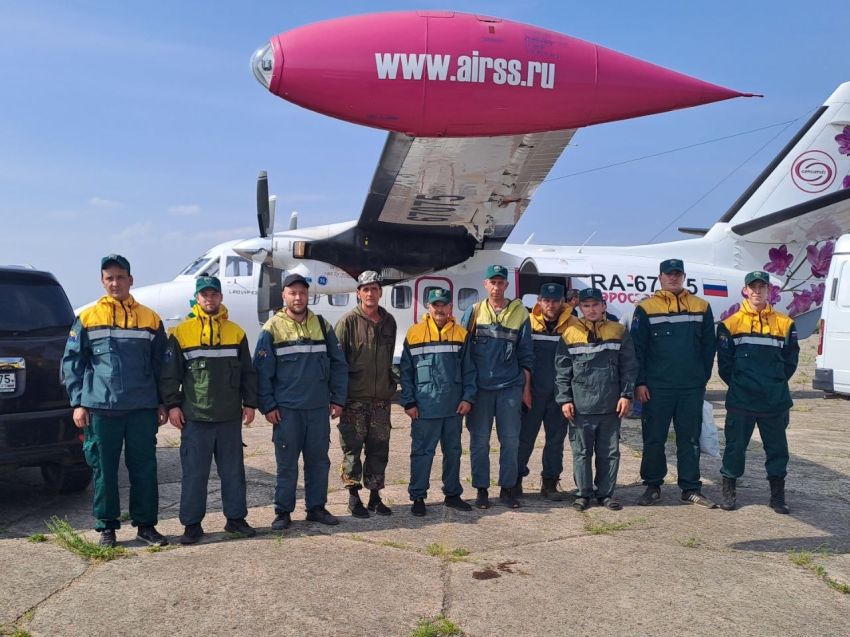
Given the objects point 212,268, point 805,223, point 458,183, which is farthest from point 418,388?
point 805,223

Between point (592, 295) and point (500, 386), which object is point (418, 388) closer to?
point (500, 386)

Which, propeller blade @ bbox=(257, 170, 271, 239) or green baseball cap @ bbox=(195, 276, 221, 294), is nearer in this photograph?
green baseball cap @ bbox=(195, 276, 221, 294)

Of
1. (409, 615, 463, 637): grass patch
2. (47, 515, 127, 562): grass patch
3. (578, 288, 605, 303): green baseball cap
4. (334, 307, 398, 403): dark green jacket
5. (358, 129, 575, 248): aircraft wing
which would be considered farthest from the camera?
(358, 129, 575, 248): aircraft wing

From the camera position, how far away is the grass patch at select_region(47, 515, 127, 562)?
4.38 m

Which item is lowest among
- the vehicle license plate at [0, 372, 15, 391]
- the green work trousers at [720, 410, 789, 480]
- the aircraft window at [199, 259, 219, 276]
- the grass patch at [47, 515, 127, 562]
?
the grass patch at [47, 515, 127, 562]

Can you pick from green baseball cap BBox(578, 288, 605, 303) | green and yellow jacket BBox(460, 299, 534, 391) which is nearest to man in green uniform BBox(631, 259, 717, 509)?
green baseball cap BBox(578, 288, 605, 303)

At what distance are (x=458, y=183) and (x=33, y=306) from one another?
494 centimetres

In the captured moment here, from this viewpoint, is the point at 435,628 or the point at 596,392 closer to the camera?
the point at 435,628

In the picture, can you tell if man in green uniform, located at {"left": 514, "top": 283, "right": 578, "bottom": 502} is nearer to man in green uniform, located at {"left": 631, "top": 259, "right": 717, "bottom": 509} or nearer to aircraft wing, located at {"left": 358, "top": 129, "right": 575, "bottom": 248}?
man in green uniform, located at {"left": 631, "top": 259, "right": 717, "bottom": 509}

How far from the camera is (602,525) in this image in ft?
17.1

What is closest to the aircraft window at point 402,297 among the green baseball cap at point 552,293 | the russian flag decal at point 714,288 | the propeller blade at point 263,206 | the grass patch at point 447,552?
the propeller blade at point 263,206

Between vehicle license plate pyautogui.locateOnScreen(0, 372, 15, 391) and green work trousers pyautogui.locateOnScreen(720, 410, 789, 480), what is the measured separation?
18.4 ft

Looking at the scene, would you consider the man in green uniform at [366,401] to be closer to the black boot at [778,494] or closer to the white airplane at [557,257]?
the black boot at [778,494]

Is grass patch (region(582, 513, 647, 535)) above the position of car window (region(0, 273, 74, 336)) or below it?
below
